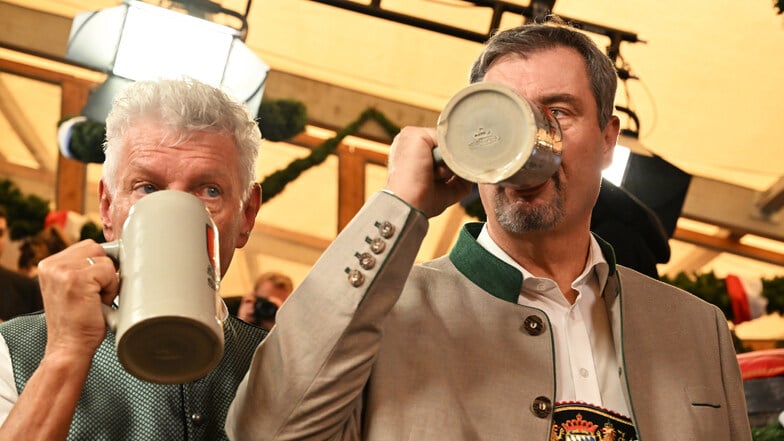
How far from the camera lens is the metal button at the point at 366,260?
50.7 inches

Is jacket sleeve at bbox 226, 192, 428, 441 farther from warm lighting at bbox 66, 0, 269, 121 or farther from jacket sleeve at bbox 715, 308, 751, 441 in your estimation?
warm lighting at bbox 66, 0, 269, 121

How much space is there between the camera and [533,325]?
57.6 inches

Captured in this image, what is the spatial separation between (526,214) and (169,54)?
9.55 feet

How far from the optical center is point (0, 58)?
6914mm

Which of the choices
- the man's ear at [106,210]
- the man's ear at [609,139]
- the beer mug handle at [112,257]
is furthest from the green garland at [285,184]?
the beer mug handle at [112,257]

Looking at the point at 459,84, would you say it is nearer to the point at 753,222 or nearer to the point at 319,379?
the point at 753,222

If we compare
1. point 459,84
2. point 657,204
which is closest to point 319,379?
point 657,204

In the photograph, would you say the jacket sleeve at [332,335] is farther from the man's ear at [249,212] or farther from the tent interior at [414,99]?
the tent interior at [414,99]

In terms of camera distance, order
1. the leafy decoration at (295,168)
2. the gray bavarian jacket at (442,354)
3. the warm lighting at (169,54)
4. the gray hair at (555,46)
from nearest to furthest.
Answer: the gray bavarian jacket at (442,354) < the gray hair at (555,46) < the warm lighting at (169,54) < the leafy decoration at (295,168)

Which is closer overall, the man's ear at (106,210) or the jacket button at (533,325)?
the jacket button at (533,325)

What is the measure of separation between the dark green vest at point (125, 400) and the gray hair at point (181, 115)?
0.23 meters

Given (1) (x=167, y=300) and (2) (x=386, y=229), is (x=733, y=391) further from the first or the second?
(1) (x=167, y=300)

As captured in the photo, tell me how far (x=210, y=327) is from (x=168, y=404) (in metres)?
0.41

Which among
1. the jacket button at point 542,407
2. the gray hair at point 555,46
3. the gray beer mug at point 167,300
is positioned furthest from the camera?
the gray hair at point 555,46
